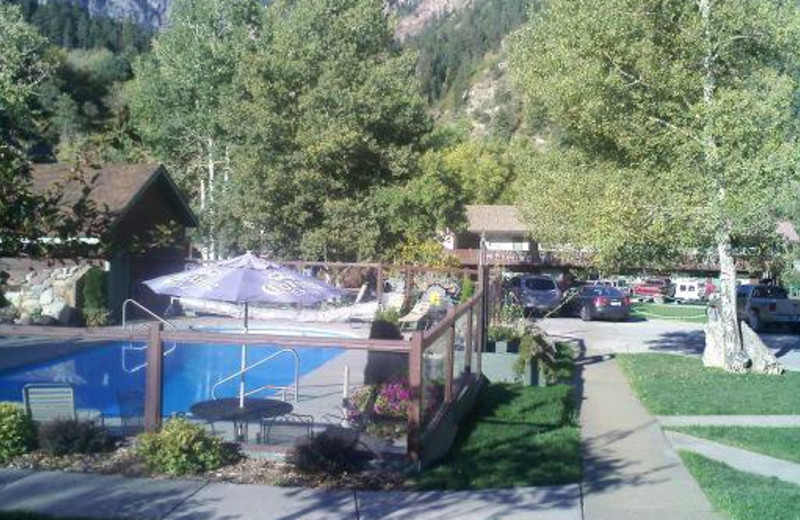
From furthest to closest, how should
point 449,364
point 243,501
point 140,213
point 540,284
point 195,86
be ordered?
point 195,86 → point 540,284 → point 140,213 → point 449,364 → point 243,501

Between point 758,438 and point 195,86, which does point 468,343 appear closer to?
point 758,438

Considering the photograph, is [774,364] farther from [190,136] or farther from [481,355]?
[190,136]

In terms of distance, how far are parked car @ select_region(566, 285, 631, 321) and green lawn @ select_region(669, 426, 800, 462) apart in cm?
2059

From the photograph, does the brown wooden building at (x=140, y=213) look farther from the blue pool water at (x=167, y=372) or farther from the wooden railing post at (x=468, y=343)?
the wooden railing post at (x=468, y=343)

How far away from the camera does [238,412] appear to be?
34.9 ft

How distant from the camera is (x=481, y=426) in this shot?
1222cm

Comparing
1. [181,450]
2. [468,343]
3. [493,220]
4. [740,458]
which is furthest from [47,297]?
[493,220]

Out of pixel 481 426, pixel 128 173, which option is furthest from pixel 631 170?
pixel 128 173

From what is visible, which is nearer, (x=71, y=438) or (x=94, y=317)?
(x=71, y=438)

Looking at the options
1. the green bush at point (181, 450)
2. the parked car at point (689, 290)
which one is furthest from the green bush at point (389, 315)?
the parked car at point (689, 290)

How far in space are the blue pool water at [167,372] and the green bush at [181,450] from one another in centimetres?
350

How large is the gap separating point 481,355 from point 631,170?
5539 mm

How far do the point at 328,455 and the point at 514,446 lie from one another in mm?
2570

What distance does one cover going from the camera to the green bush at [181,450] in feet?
30.7
